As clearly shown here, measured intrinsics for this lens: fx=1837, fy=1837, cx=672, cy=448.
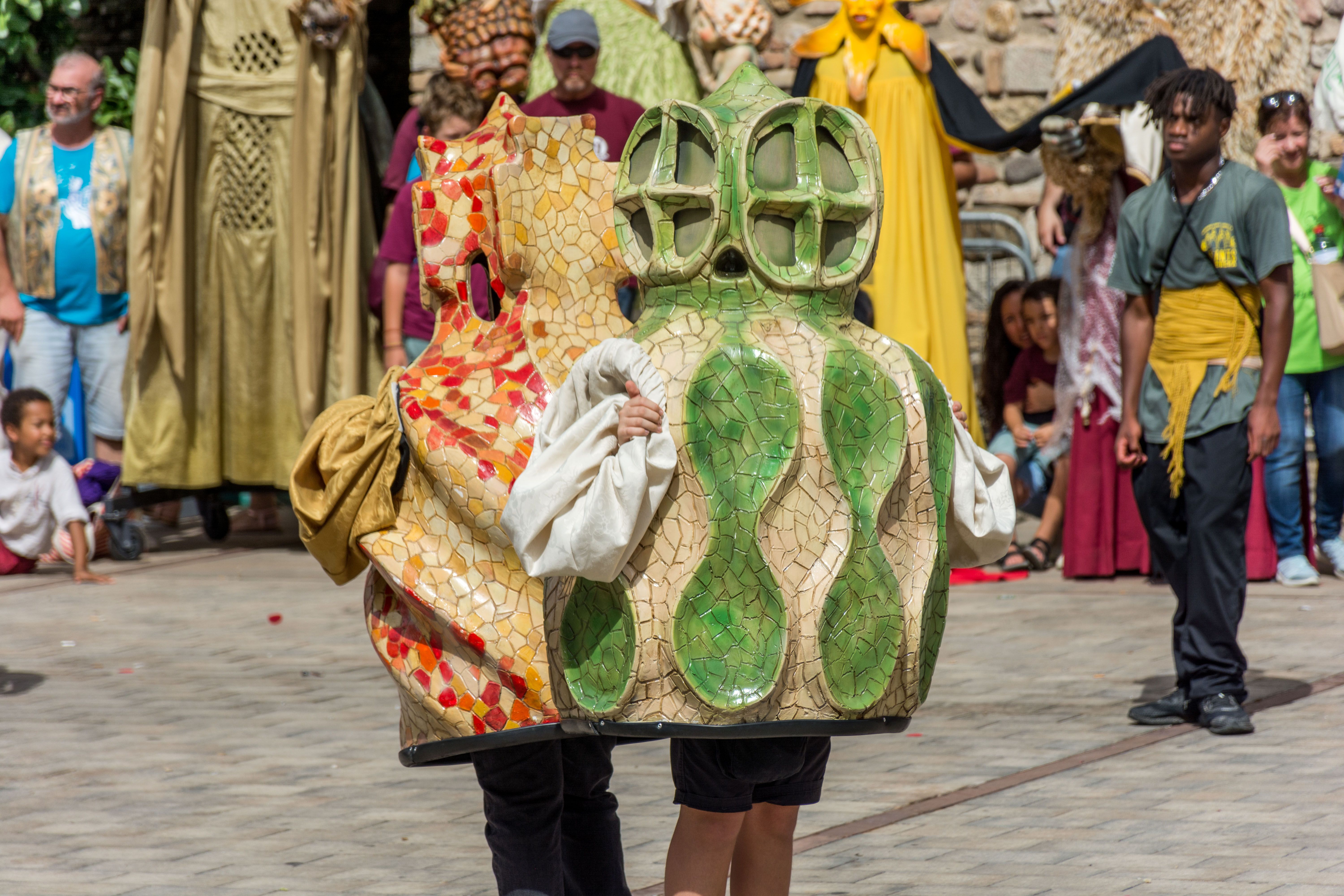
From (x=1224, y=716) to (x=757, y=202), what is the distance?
3.12 meters

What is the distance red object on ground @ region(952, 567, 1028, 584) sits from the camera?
27.0 feet

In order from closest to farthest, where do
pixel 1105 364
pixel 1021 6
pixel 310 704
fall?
pixel 310 704, pixel 1105 364, pixel 1021 6

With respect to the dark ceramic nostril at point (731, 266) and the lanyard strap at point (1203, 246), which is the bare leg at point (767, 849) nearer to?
the dark ceramic nostril at point (731, 266)

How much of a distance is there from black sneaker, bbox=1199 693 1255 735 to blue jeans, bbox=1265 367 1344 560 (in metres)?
2.51

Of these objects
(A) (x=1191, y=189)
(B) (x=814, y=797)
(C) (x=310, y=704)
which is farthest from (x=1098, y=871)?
(C) (x=310, y=704)

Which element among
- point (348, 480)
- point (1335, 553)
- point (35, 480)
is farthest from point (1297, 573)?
point (35, 480)

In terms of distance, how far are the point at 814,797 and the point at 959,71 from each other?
808 centimetres

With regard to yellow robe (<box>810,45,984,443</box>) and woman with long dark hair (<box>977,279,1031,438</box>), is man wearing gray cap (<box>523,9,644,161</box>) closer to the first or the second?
yellow robe (<box>810,45,984,443</box>)

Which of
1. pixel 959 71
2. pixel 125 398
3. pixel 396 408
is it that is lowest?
pixel 125 398

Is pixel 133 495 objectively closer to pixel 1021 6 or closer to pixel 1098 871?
pixel 1021 6

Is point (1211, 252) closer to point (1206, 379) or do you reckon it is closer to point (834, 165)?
point (1206, 379)

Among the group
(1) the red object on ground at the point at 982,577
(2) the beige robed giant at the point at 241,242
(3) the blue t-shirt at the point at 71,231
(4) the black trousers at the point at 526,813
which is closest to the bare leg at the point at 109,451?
(2) the beige robed giant at the point at 241,242

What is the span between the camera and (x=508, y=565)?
333cm

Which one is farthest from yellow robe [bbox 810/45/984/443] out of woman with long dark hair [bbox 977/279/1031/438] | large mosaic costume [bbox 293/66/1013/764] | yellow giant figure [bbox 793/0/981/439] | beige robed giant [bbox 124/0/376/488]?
large mosaic costume [bbox 293/66/1013/764]
